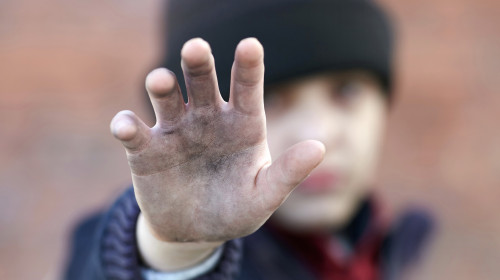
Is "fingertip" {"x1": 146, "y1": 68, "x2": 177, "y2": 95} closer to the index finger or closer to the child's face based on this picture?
the index finger

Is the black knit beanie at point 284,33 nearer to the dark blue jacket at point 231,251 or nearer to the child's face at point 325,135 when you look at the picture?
the child's face at point 325,135

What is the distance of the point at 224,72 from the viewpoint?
4.40 ft

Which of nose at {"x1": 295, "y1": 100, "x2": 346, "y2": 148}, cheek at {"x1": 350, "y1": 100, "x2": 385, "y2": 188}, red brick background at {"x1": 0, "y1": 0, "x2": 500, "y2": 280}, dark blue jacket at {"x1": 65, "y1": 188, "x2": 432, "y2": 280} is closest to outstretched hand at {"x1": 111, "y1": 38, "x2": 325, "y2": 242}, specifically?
dark blue jacket at {"x1": 65, "y1": 188, "x2": 432, "y2": 280}

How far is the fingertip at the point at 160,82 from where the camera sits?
0.62m

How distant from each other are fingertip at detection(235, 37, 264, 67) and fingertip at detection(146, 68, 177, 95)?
0.28 feet

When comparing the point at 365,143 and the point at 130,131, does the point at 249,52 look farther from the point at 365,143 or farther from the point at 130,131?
the point at 365,143

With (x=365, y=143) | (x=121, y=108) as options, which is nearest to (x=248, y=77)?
(x=365, y=143)

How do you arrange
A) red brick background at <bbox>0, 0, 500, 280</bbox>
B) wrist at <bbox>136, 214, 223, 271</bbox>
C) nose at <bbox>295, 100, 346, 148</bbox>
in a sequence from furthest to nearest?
red brick background at <bbox>0, 0, 500, 280</bbox>
nose at <bbox>295, 100, 346, 148</bbox>
wrist at <bbox>136, 214, 223, 271</bbox>

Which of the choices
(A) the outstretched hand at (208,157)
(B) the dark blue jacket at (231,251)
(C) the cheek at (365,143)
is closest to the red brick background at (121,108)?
(B) the dark blue jacket at (231,251)

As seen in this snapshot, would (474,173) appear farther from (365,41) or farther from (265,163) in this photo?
(265,163)

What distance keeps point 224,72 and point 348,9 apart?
0.38 m

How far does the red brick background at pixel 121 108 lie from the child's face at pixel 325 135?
4.15 ft

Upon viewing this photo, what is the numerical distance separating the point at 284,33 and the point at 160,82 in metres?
0.77

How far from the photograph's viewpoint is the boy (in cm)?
66
